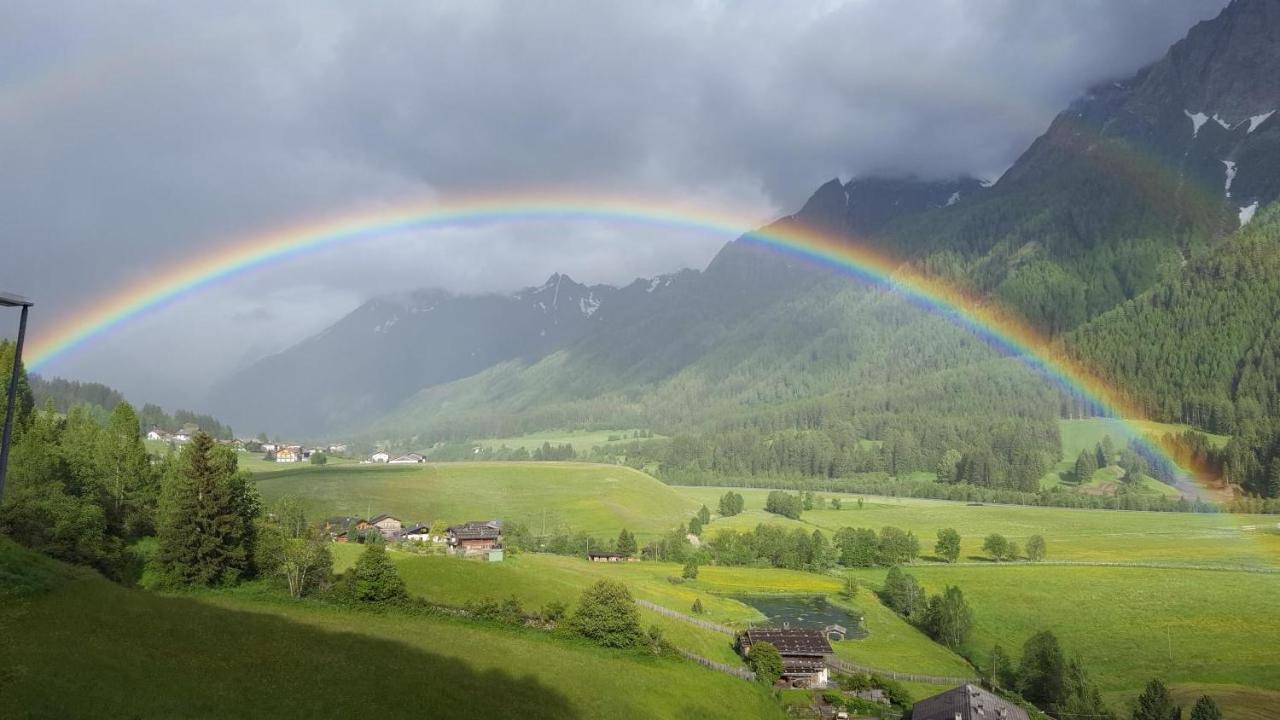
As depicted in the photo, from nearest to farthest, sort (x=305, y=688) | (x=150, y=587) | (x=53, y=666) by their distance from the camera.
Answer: (x=53, y=666) < (x=305, y=688) < (x=150, y=587)

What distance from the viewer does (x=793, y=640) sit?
77.6m

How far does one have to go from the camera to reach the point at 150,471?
85.7 metres

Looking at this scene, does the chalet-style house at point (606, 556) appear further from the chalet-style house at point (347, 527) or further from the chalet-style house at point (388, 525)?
the chalet-style house at point (347, 527)

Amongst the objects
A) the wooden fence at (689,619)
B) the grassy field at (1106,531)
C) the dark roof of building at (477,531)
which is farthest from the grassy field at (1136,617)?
the dark roof of building at (477,531)

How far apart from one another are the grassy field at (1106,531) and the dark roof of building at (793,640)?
78.1 metres

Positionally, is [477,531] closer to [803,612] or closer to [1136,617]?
[803,612]

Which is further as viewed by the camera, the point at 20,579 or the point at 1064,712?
the point at 1064,712

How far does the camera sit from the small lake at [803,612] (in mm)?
97875

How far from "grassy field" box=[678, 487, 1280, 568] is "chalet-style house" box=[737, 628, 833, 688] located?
3106 inches

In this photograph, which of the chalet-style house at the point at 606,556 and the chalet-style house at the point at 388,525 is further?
the chalet-style house at the point at 388,525

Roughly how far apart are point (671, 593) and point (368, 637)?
5997 centimetres

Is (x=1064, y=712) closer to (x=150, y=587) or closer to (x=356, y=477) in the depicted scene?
(x=150, y=587)

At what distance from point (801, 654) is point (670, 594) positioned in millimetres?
29518

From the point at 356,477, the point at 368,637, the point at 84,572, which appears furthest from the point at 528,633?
the point at 356,477
